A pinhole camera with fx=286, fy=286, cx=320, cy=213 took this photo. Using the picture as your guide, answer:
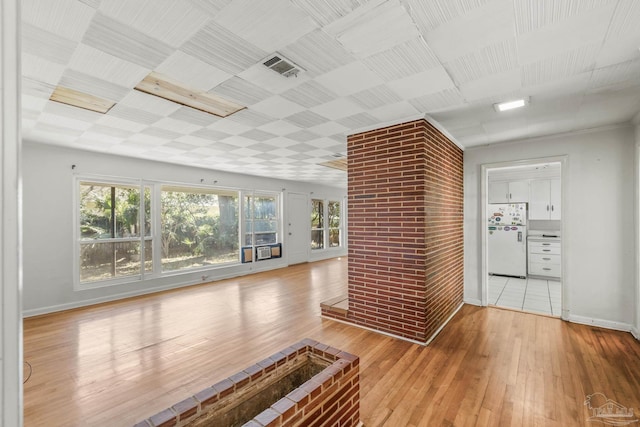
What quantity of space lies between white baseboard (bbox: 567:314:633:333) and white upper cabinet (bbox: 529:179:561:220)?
3.22m

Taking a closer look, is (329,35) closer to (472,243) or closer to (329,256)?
(472,243)

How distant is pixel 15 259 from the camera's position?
56cm

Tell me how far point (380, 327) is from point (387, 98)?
2501 mm

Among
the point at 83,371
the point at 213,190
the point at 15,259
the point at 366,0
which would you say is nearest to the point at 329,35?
the point at 366,0

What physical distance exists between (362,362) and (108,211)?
15.8ft

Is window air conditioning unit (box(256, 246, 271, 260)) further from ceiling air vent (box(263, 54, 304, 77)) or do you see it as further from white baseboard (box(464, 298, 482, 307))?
ceiling air vent (box(263, 54, 304, 77))

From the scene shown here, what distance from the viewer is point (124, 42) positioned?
6.03ft

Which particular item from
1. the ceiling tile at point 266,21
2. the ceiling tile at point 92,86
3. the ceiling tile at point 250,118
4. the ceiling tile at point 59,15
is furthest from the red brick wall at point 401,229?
the ceiling tile at point 59,15

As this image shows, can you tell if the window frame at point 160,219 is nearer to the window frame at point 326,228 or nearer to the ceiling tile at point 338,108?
the window frame at point 326,228

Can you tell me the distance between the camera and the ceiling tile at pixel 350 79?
7.11 ft

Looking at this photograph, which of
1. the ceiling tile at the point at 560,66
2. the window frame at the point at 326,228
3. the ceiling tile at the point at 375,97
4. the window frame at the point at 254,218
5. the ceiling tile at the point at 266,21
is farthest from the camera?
the window frame at the point at 326,228

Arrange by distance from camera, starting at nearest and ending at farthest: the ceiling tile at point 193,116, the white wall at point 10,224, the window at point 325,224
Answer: the white wall at point 10,224 < the ceiling tile at point 193,116 < the window at point 325,224

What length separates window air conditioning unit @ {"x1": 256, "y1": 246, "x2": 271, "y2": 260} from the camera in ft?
23.8

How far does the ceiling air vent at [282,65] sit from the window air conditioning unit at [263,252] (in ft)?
18.2
